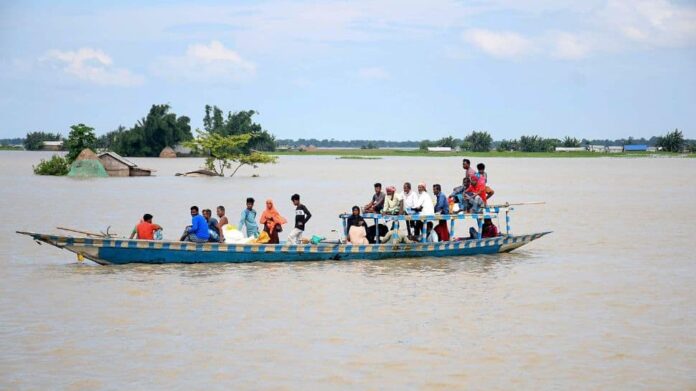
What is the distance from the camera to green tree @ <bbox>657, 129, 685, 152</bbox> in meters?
155

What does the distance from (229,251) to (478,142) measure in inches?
5665

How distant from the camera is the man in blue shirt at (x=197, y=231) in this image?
19750 mm

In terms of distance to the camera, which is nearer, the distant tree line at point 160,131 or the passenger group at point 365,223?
the passenger group at point 365,223

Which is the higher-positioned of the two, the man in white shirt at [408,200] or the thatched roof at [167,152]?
the thatched roof at [167,152]

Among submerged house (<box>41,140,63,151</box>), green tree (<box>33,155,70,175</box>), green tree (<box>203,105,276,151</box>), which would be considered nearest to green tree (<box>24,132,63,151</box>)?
submerged house (<box>41,140,63,151</box>)

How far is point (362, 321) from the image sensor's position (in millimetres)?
15367

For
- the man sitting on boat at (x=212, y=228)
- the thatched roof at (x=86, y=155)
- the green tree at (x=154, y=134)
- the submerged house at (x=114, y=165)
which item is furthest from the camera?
the green tree at (x=154, y=134)

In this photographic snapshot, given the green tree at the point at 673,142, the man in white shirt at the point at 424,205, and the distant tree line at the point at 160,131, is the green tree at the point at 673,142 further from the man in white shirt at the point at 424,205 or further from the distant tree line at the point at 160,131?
the man in white shirt at the point at 424,205

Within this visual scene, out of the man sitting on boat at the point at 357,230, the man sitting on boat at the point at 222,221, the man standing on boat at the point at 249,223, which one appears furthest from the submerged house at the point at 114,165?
the man sitting on boat at the point at 357,230

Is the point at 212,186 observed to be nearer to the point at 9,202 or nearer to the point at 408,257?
the point at 9,202

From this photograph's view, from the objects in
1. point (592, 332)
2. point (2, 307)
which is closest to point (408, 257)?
point (592, 332)

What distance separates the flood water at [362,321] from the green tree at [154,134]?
87021 mm

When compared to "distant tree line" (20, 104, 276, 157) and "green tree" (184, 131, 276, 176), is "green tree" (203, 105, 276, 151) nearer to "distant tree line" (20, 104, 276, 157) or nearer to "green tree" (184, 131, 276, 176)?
"distant tree line" (20, 104, 276, 157)

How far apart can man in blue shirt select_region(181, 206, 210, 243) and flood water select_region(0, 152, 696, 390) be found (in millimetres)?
566
